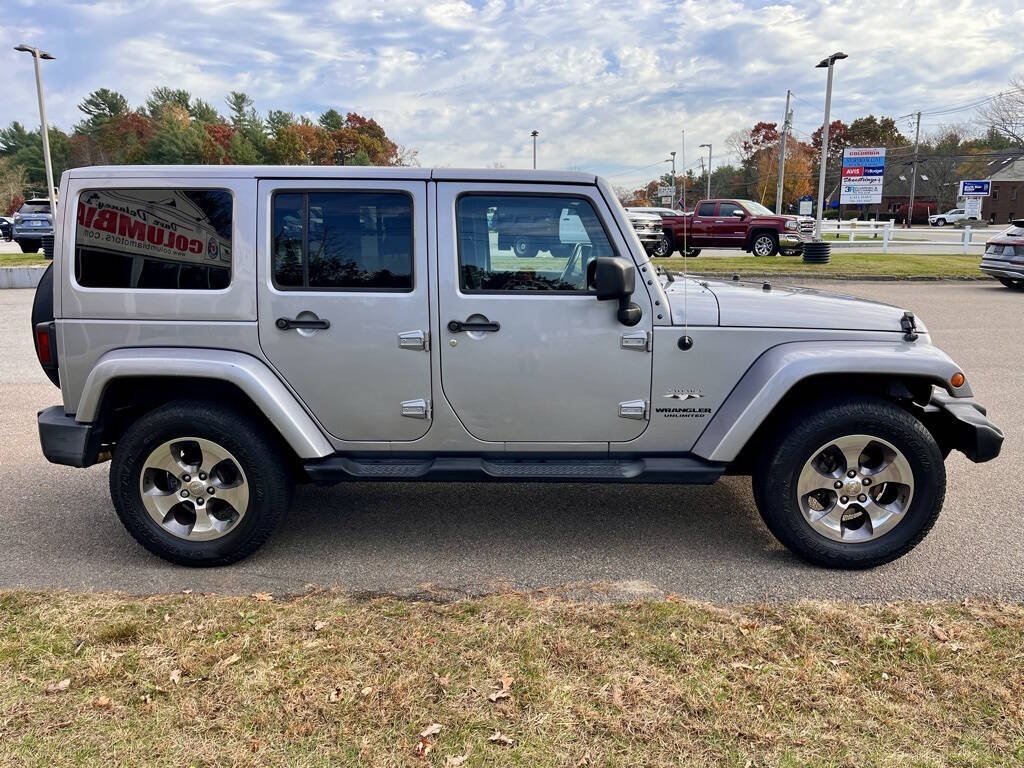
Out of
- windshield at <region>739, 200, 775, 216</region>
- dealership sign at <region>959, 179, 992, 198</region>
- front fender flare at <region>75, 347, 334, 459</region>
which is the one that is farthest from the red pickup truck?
dealership sign at <region>959, 179, 992, 198</region>

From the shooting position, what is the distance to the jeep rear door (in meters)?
3.56

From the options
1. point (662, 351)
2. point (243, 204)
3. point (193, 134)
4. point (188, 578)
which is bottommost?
point (188, 578)

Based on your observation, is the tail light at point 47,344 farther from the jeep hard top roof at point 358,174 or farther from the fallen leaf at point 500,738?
the fallen leaf at point 500,738

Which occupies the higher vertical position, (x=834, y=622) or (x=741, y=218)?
(x=741, y=218)

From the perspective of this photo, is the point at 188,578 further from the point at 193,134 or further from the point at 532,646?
the point at 193,134

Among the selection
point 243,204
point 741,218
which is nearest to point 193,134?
point 741,218

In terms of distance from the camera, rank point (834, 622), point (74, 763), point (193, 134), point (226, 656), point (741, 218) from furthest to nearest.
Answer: point (193, 134) < point (741, 218) < point (834, 622) < point (226, 656) < point (74, 763)

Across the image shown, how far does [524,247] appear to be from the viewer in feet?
11.9

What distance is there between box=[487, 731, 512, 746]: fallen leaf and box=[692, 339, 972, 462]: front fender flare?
174 cm

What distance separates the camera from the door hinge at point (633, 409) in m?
3.65

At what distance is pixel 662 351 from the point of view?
11.8 ft

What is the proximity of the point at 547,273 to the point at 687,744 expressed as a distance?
2.15m

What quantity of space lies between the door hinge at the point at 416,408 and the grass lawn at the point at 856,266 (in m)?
13.2

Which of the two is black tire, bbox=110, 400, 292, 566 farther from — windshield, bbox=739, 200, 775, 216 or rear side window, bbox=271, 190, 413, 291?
windshield, bbox=739, 200, 775, 216
